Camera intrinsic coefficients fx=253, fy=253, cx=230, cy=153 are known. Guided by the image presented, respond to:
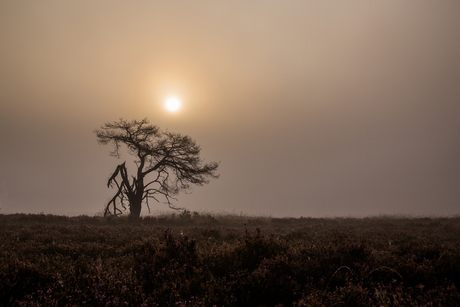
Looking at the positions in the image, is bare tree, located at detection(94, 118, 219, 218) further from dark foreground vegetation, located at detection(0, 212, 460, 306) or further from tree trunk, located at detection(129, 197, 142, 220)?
dark foreground vegetation, located at detection(0, 212, 460, 306)

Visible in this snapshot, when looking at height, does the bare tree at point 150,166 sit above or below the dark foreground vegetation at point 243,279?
above

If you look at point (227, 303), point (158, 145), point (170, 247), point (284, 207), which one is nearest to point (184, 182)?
point (158, 145)

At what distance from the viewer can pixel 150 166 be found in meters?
21.2

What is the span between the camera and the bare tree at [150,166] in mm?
20156

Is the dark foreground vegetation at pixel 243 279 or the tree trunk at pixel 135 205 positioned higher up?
the tree trunk at pixel 135 205

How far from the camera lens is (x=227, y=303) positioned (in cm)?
311

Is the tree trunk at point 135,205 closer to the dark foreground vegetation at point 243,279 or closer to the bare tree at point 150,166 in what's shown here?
the bare tree at point 150,166

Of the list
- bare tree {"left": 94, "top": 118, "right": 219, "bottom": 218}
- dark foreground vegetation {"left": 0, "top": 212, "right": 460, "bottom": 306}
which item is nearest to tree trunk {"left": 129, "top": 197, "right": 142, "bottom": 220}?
bare tree {"left": 94, "top": 118, "right": 219, "bottom": 218}

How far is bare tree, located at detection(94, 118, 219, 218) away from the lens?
20.2 metres

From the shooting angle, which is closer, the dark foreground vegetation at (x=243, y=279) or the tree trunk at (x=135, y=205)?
the dark foreground vegetation at (x=243, y=279)

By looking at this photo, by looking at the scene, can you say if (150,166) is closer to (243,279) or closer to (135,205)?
(135,205)

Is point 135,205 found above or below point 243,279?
above

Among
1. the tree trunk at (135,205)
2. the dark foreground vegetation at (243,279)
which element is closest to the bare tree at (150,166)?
the tree trunk at (135,205)

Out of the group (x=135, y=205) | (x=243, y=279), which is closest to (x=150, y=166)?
(x=135, y=205)
